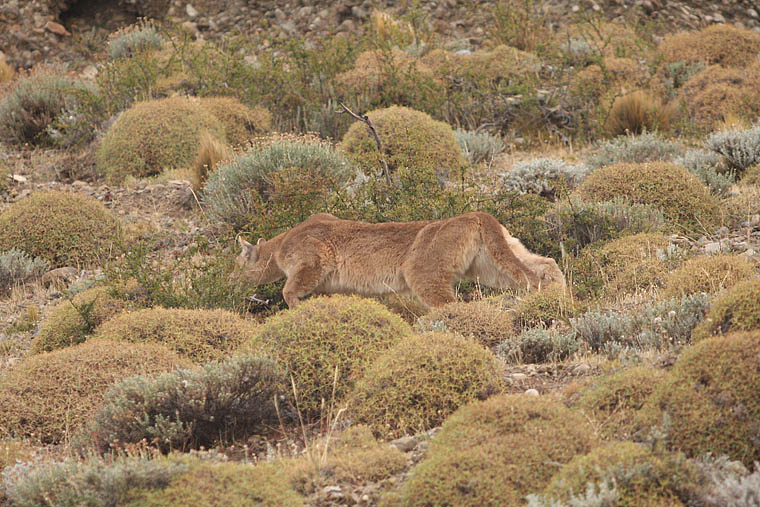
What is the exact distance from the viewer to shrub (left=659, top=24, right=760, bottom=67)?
15703 mm

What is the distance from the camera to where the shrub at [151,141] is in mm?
12766

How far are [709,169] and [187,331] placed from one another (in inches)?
284

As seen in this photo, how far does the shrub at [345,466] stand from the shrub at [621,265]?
11.5ft

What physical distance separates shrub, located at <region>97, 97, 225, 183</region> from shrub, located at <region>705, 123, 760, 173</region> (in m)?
7.44

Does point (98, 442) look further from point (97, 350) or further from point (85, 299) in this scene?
point (85, 299)

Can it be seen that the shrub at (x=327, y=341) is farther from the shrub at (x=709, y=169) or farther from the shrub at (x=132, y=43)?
the shrub at (x=132, y=43)

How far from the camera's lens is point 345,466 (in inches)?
174

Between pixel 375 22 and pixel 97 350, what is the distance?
533 inches

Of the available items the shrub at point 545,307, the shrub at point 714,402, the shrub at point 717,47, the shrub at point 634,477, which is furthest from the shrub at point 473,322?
the shrub at point 717,47

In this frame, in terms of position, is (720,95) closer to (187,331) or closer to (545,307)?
(545,307)

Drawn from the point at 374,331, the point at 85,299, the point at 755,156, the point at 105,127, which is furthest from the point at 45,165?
the point at 755,156

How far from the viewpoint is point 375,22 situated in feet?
59.8

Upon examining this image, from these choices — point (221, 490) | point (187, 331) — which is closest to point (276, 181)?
point (187, 331)

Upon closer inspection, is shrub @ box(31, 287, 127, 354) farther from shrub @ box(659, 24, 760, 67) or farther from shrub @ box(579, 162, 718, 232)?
shrub @ box(659, 24, 760, 67)
